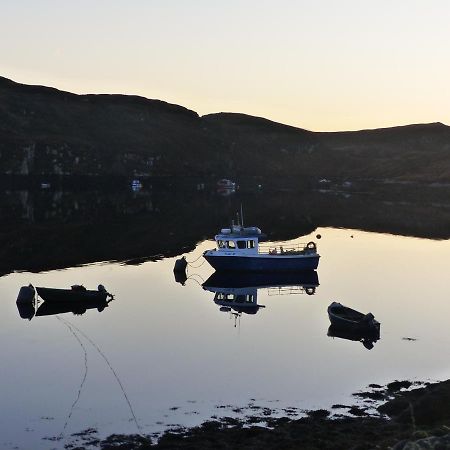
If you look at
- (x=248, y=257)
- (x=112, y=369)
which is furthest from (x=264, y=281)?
(x=112, y=369)

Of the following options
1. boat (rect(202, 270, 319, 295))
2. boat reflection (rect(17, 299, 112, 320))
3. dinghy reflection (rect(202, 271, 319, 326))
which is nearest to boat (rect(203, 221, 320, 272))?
boat (rect(202, 270, 319, 295))

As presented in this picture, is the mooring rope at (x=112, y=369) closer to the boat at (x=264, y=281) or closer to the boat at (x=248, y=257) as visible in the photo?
the boat at (x=264, y=281)

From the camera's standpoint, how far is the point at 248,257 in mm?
77938

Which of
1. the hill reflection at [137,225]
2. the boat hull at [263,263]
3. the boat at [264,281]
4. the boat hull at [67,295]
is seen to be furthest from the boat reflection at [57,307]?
the hill reflection at [137,225]

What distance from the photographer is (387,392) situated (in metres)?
40.1

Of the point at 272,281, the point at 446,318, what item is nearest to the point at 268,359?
the point at 446,318

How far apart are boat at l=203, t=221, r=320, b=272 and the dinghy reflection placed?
71 cm

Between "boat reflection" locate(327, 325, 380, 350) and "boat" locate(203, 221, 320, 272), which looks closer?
"boat reflection" locate(327, 325, 380, 350)

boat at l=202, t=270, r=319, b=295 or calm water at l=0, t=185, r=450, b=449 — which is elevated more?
boat at l=202, t=270, r=319, b=295

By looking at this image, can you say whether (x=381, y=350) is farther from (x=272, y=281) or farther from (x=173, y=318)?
(x=272, y=281)

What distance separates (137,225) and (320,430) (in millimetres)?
100477

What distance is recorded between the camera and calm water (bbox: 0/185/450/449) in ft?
121

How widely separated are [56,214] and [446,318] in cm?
10444

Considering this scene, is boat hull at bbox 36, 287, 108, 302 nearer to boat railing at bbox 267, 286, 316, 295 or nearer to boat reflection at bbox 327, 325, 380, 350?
boat railing at bbox 267, 286, 316, 295
